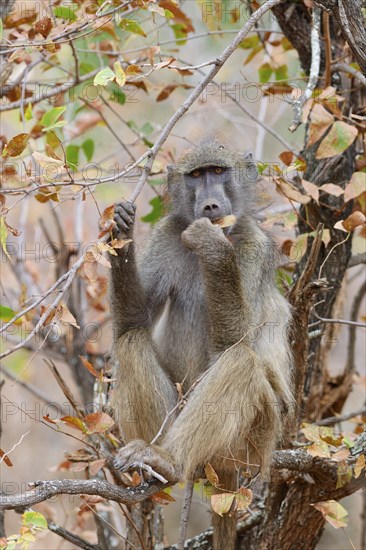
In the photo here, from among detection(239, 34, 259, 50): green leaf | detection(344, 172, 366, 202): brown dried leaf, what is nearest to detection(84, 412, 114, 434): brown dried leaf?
detection(344, 172, 366, 202): brown dried leaf

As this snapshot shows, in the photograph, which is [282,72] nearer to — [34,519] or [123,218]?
[123,218]

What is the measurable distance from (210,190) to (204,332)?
92 cm

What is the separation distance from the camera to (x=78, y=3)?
17.8 feet

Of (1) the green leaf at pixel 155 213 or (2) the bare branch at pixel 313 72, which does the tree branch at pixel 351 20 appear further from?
(1) the green leaf at pixel 155 213

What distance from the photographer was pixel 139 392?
16.1 ft

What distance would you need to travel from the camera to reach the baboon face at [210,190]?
4.96 meters

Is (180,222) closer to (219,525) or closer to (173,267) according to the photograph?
(173,267)

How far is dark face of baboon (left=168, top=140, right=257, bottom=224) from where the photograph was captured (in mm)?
5066

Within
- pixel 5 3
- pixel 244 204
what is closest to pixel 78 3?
pixel 5 3

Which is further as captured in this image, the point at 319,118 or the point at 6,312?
the point at 6,312

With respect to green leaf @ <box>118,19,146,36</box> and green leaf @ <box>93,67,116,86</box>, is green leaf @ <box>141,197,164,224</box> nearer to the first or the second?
green leaf @ <box>118,19,146,36</box>

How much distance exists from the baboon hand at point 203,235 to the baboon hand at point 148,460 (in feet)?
3.90

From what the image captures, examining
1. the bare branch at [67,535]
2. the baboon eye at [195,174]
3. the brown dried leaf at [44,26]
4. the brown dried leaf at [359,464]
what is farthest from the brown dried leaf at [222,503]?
the brown dried leaf at [44,26]

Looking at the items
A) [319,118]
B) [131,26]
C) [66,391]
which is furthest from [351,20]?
[66,391]
